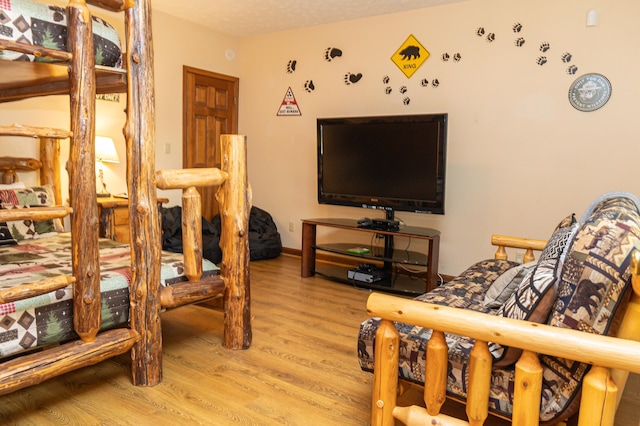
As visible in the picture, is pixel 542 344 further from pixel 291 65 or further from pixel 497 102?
pixel 291 65

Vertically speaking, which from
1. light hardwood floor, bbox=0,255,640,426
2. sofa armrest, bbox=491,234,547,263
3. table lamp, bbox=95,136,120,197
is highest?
table lamp, bbox=95,136,120,197

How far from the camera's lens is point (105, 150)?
4051 millimetres

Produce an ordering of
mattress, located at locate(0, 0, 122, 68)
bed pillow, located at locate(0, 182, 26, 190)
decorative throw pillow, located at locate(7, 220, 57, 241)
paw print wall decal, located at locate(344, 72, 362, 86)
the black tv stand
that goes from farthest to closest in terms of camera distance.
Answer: paw print wall decal, located at locate(344, 72, 362, 86)
the black tv stand
bed pillow, located at locate(0, 182, 26, 190)
decorative throw pillow, located at locate(7, 220, 57, 241)
mattress, located at locate(0, 0, 122, 68)

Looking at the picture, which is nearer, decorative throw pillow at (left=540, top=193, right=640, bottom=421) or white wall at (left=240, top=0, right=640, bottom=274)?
decorative throw pillow at (left=540, top=193, right=640, bottom=421)

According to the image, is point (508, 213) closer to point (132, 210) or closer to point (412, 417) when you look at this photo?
point (412, 417)

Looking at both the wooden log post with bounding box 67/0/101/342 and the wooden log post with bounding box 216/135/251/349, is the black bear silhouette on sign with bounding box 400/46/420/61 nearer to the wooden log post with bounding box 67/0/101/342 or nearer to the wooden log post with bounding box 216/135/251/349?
the wooden log post with bounding box 216/135/251/349

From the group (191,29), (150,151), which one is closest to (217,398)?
(150,151)

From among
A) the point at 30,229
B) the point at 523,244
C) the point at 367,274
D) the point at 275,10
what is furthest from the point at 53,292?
the point at 275,10

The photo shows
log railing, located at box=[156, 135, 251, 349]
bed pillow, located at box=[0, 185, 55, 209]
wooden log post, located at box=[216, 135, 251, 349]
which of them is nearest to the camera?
log railing, located at box=[156, 135, 251, 349]

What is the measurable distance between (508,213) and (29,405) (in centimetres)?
352

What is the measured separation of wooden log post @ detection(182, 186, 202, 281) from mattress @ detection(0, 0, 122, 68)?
2.37 ft

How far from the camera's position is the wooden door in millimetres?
5031

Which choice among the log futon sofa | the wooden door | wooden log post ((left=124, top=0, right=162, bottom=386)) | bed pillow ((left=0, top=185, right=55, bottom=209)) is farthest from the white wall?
wooden log post ((left=124, top=0, right=162, bottom=386))

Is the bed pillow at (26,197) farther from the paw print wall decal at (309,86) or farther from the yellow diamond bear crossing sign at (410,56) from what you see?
the yellow diamond bear crossing sign at (410,56)
